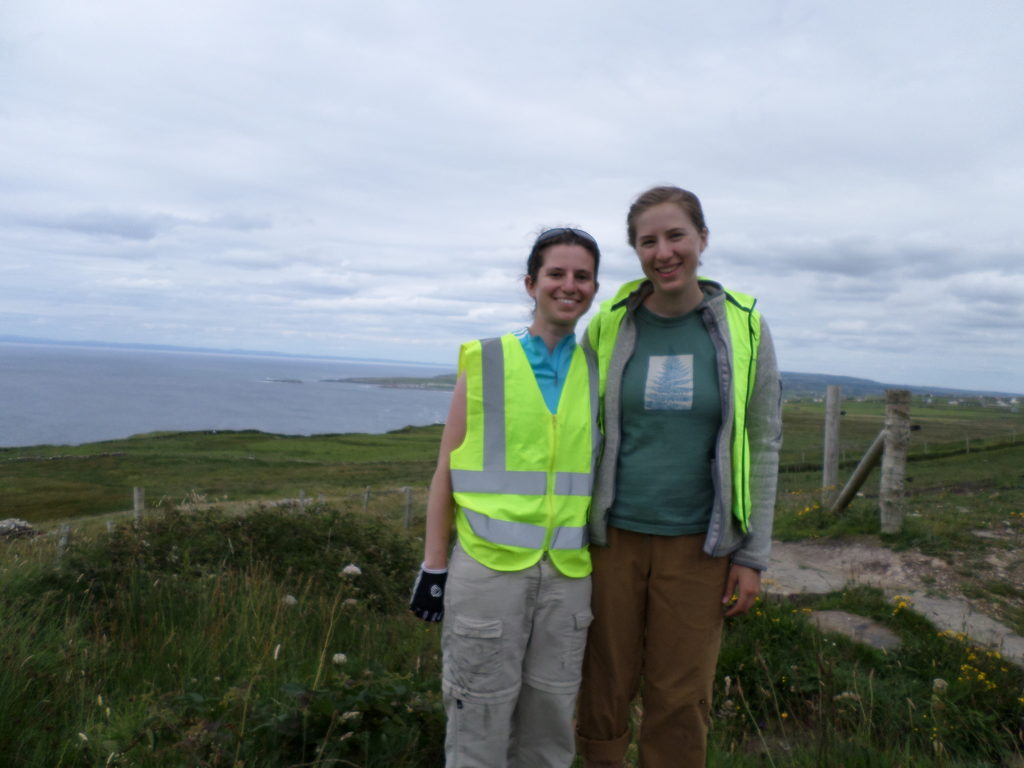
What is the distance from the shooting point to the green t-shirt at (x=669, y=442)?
2.73 metres

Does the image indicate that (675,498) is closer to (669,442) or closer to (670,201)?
(669,442)

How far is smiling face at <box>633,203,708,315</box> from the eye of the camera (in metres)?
2.73

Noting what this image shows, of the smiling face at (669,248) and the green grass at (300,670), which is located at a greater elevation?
the smiling face at (669,248)

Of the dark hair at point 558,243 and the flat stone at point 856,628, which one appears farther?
the flat stone at point 856,628

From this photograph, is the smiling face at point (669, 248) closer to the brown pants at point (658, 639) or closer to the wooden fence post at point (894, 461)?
the brown pants at point (658, 639)

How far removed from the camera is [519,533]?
2.53 m

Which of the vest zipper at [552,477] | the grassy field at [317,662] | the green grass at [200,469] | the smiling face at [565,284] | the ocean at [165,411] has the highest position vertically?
the smiling face at [565,284]

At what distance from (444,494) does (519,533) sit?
34 cm

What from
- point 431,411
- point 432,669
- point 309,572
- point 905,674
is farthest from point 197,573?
point 431,411

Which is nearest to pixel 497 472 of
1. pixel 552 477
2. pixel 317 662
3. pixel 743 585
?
pixel 552 477

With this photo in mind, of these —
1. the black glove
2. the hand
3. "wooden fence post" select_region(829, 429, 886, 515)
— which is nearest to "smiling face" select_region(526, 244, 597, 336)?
the black glove

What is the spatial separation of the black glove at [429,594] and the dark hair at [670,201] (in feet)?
5.01

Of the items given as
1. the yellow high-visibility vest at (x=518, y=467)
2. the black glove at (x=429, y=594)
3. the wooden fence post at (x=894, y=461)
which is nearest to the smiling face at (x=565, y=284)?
the yellow high-visibility vest at (x=518, y=467)

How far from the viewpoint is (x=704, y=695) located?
9.18ft
